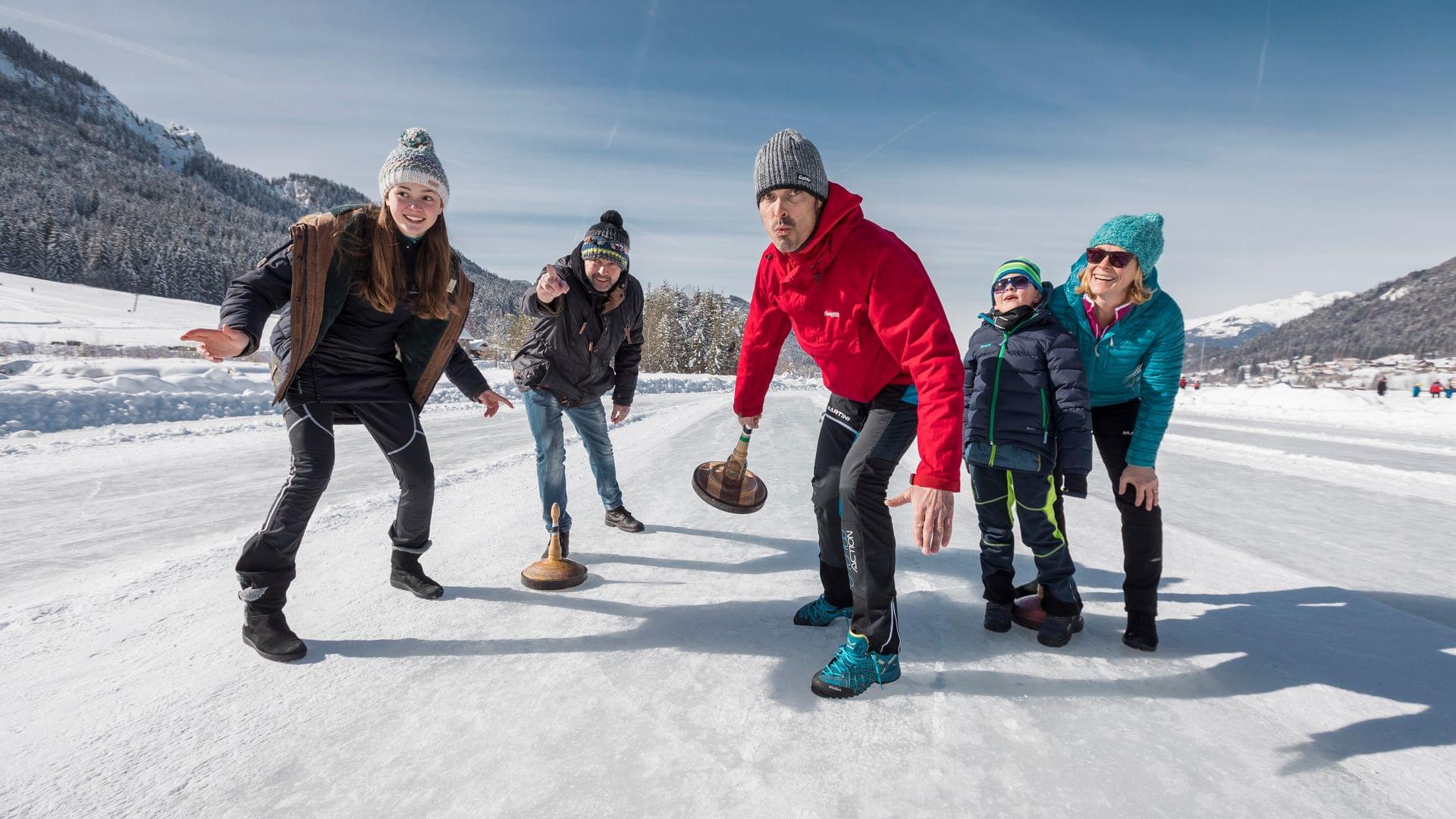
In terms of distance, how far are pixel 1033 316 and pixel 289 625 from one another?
353 centimetres

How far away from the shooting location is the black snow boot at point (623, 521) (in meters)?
4.38

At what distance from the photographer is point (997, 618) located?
2.89 metres

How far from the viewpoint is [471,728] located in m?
1.99

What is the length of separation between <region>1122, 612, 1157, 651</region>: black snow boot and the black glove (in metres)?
0.59

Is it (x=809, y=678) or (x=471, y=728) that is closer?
(x=471, y=728)

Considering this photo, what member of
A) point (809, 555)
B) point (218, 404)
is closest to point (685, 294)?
point (218, 404)

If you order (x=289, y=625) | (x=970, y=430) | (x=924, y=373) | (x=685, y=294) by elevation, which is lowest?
(x=289, y=625)

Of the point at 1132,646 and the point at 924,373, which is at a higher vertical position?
the point at 924,373

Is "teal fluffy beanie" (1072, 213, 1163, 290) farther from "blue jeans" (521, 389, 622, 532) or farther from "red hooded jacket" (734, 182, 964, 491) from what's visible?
"blue jeans" (521, 389, 622, 532)

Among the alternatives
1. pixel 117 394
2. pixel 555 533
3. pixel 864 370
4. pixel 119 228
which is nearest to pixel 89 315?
pixel 119 228

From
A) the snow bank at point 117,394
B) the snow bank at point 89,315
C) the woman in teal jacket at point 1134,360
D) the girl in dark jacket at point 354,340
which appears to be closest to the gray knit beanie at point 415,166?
the girl in dark jacket at point 354,340

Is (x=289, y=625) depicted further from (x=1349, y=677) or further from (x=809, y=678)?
(x=1349, y=677)

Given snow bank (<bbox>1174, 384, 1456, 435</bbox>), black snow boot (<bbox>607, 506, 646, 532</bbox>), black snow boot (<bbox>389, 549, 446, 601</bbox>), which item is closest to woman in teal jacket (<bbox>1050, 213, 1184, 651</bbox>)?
black snow boot (<bbox>607, 506, 646, 532</bbox>)

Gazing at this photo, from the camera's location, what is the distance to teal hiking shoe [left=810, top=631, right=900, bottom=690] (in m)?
2.25
